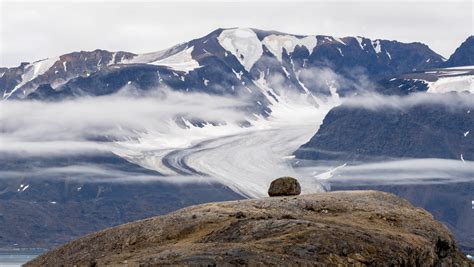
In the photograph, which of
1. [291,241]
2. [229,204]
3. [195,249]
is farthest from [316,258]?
[229,204]

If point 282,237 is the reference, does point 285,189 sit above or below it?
above

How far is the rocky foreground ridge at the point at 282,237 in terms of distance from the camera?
38.0 m

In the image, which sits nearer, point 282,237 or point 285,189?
point 282,237

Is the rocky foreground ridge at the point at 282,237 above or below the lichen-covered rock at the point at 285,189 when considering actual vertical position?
below

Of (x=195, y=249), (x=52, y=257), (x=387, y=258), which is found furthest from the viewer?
(x=52, y=257)

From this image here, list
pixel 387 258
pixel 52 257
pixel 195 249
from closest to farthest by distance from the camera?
pixel 195 249
pixel 387 258
pixel 52 257

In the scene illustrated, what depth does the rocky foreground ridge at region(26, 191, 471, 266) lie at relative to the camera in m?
38.0

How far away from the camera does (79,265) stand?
1614 inches

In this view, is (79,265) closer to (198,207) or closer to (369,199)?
(198,207)

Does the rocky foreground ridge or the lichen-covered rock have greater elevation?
the lichen-covered rock

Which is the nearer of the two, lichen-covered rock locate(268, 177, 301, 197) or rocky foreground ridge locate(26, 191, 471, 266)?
rocky foreground ridge locate(26, 191, 471, 266)

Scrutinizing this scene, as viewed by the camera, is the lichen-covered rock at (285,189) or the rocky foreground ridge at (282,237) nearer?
the rocky foreground ridge at (282,237)

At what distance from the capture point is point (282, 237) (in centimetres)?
3925

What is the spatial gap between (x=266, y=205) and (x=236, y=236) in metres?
4.39
